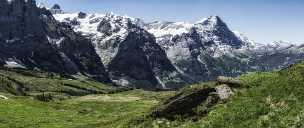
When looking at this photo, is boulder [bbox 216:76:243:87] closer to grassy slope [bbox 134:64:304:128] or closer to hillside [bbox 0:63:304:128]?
hillside [bbox 0:63:304:128]

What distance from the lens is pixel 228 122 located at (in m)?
37.4

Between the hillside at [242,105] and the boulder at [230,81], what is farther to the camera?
the boulder at [230,81]

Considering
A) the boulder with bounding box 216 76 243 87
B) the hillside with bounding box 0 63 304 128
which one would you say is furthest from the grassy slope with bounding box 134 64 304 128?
the boulder with bounding box 216 76 243 87

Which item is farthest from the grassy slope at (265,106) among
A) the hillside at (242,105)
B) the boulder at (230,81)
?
the boulder at (230,81)

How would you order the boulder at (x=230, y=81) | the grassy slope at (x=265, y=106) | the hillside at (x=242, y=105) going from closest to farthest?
the grassy slope at (x=265, y=106), the hillside at (x=242, y=105), the boulder at (x=230, y=81)

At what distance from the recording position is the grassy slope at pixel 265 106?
116 feet

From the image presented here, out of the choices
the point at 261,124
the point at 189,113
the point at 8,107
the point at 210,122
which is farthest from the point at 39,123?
the point at 261,124

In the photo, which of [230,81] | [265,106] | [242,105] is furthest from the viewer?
[230,81]

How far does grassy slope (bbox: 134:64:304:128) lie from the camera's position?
1389 inches

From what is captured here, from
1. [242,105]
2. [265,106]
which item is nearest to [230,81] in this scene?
[242,105]

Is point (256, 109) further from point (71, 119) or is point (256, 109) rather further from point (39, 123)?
point (71, 119)

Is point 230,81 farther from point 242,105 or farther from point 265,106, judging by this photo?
point 265,106

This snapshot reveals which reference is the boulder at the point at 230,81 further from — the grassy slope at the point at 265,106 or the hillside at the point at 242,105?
the grassy slope at the point at 265,106

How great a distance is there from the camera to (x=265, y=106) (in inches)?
1479
